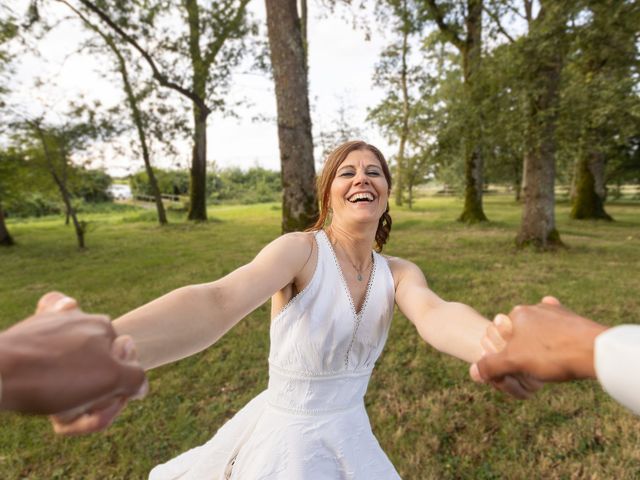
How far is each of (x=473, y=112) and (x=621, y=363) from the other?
10842 mm

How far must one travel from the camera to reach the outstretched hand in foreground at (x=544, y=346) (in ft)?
3.07

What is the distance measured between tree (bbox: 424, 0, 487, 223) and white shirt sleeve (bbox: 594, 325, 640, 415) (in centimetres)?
1065

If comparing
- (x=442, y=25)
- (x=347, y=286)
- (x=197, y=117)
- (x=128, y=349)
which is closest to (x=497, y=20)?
(x=442, y=25)

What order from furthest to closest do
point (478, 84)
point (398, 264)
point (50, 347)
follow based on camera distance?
point (478, 84)
point (398, 264)
point (50, 347)

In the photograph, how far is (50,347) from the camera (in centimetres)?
69

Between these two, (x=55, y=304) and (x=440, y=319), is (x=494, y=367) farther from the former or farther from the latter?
(x=55, y=304)

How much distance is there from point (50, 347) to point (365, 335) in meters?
1.54

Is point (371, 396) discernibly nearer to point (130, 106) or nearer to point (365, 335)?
point (365, 335)

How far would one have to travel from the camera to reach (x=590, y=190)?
66.1ft

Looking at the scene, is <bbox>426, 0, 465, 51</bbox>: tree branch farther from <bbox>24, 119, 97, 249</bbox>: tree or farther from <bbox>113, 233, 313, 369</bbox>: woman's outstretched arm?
<bbox>113, 233, 313, 369</bbox>: woman's outstretched arm

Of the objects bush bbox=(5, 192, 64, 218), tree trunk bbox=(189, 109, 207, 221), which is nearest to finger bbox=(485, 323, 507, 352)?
tree trunk bbox=(189, 109, 207, 221)

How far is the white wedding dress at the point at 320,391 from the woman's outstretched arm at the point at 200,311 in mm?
251

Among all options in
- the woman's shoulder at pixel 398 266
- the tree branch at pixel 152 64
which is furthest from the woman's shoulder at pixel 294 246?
the tree branch at pixel 152 64

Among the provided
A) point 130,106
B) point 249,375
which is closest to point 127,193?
point 130,106
